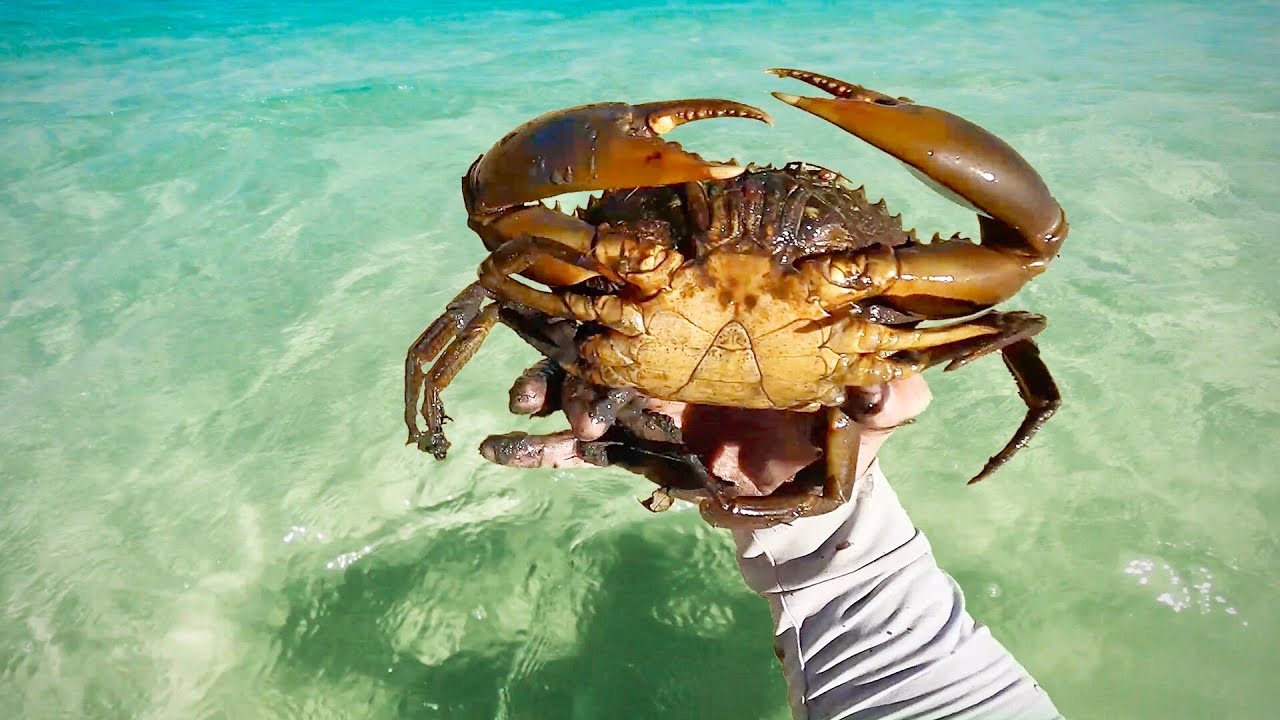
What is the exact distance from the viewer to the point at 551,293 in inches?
84.5

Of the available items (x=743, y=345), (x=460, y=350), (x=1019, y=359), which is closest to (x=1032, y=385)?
(x=1019, y=359)

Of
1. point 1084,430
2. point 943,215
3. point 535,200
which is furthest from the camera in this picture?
point 943,215

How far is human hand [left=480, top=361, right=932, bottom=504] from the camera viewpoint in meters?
2.42

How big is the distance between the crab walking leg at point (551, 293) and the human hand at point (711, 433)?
0.38 meters

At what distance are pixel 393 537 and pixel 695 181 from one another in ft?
9.56

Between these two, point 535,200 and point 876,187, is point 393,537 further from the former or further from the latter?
point 876,187

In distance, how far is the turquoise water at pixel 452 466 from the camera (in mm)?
3537

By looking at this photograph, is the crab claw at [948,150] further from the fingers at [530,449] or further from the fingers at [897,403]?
→ the fingers at [530,449]

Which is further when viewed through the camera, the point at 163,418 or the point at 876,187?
the point at 876,187

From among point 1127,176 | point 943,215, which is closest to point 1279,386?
point 943,215

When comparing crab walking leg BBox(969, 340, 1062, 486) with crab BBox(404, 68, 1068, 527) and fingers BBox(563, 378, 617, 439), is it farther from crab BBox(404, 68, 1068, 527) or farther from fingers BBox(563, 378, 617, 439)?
fingers BBox(563, 378, 617, 439)

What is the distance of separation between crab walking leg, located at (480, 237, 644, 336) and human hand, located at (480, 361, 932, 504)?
1.26ft

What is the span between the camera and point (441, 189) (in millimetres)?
7730

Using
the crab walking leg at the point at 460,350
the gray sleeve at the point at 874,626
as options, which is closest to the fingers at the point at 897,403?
the gray sleeve at the point at 874,626
